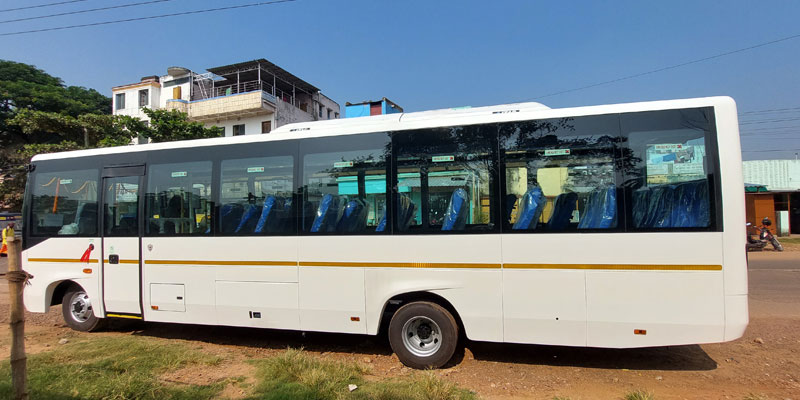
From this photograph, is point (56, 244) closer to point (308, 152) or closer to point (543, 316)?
point (308, 152)

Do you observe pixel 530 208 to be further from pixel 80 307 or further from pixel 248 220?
pixel 80 307

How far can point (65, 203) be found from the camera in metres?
6.40

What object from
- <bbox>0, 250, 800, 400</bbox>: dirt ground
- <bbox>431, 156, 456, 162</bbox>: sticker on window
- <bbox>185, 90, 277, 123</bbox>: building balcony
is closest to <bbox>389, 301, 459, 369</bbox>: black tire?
<bbox>0, 250, 800, 400</bbox>: dirt ground

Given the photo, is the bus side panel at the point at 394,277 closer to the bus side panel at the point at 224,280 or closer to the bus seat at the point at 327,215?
the bus seat at the point at 327,215

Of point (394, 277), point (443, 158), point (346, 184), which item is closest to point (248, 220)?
point (346, 184)

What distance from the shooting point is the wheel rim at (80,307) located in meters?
6.46

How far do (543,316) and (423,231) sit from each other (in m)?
1.63

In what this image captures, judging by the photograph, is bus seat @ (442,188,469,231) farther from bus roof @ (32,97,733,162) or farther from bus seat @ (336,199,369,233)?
bus seat @ (336,199,369,233)

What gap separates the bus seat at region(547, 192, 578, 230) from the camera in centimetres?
443

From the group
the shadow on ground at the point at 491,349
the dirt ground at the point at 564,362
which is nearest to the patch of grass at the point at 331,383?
the dirt ground at the point at 564,362

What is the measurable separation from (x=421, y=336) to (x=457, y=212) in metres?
1.58

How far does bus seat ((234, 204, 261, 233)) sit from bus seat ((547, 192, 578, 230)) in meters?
3.75

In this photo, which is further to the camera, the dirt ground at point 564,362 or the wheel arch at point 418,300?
the wheel arch at point 418,300

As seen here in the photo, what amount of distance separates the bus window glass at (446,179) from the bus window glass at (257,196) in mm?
1537
